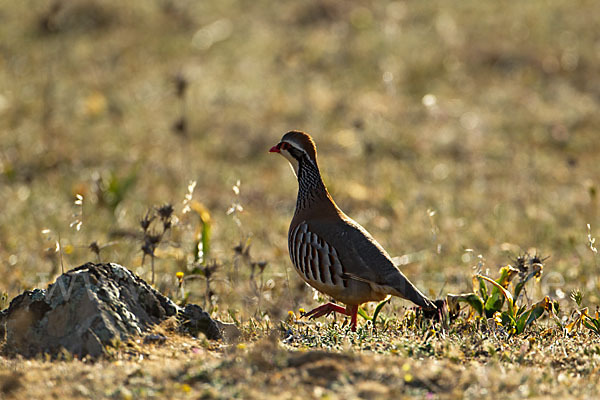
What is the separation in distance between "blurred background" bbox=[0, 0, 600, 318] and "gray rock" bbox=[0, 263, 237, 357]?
0.81 meters

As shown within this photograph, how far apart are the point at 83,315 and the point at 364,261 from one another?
181 centimetres

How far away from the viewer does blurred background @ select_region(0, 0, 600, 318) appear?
788 cm

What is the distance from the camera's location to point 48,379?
376 cm

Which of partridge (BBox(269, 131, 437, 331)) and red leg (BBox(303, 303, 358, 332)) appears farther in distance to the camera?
red leg (BBox(303, 303, 358, 332))

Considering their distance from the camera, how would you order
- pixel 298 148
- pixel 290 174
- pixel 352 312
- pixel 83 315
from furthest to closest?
1. pixel 290 174
2. pixel 298 148
3. pixel 352 312
4. pixel 83 315

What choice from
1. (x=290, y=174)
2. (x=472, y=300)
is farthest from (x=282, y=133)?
(x=472, y=300)

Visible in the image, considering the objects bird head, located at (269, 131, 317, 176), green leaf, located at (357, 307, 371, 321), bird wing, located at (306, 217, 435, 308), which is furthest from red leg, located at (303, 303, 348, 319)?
bird head, located at (269, 131, 317, 176)

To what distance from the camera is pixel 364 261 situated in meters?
5.22

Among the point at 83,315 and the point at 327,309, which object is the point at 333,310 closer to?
the point at 327,309

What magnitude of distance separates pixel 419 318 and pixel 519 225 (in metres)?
4.44

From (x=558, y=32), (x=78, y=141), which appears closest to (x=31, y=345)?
(x=78, y=141)

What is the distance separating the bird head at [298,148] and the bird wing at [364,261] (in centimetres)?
60

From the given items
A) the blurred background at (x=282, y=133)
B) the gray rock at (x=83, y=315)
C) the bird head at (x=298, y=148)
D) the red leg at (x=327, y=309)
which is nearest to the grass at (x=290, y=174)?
the blurred background at (x=282, y=133)

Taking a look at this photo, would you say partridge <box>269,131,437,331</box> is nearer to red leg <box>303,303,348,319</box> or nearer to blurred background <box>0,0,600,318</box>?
red leg <box>303,303,348,319</box>
